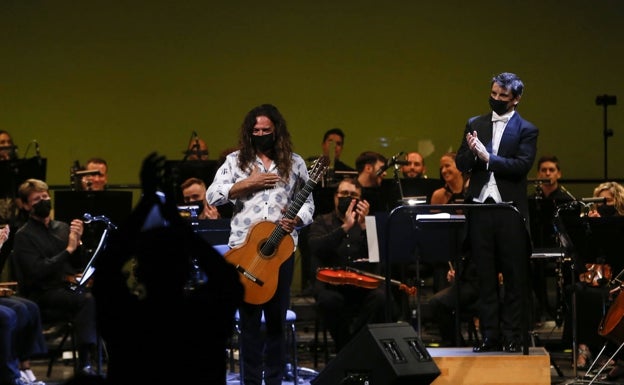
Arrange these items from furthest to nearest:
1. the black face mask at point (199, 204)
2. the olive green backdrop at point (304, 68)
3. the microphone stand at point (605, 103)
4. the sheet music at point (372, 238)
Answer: the olive green backdrop at point (304, 68)
the microphone stand at point (605, 103)
the black face mask at point (199, 204)
the sheet music at point (372, 238)

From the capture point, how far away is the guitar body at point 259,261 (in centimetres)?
642

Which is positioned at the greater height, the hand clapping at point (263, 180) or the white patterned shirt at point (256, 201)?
the hand clapping at point (263, 180)

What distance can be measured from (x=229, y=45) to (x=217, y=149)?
1.18 m

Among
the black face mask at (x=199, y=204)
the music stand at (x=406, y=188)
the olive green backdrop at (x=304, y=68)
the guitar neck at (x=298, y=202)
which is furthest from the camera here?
the olive green backdrop at (x=304, y=68)

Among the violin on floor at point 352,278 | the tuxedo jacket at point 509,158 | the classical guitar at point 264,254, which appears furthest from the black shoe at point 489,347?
the violin on floor at point 352,278

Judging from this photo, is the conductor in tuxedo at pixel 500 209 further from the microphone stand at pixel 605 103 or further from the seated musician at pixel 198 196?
the microphone stand at pixel 605 103

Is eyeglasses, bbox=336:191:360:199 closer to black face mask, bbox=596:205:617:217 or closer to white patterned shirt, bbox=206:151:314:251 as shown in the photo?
black face mask, bbox=596:205:617:217

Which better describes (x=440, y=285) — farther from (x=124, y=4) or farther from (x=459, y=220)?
(x=124, y=4)

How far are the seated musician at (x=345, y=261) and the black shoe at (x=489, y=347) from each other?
2.15m

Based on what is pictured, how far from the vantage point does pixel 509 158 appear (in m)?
6.53

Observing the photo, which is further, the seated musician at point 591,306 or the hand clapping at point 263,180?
the seated musician at point 591,306

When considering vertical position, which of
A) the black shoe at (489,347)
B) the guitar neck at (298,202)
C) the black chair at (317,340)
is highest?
the guitar neck at (298,202)

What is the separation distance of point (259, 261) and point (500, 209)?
1370 mm

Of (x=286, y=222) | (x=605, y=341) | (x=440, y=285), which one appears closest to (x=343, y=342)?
(x=440, y=285)
